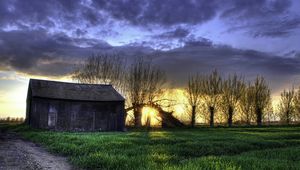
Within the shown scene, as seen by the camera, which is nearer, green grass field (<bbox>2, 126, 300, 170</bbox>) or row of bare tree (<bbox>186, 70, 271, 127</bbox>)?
green grass field (<bbox>2, 126, 300, 170</bbox>)

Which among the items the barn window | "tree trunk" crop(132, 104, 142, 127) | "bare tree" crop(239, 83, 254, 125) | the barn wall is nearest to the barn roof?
the barn wall

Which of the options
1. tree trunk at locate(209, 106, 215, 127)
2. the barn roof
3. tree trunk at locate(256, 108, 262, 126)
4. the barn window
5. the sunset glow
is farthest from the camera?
tree trunk at locate(256, 108, 262, 126)

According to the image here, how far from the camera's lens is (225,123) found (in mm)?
72062

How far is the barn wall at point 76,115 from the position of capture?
154 feet

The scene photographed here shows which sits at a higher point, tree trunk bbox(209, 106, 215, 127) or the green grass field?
tree trunk bbox(209, 106, 215, 127)

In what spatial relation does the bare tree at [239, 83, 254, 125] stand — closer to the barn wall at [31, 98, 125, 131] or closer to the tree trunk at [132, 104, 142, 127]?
the tree trunk at [132, 104, 142, 127]

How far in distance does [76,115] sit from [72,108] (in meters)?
1.06

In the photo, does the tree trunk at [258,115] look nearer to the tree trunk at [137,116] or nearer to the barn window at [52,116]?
the tree trunk at [137,116]

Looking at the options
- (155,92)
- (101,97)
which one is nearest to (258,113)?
(155,92)

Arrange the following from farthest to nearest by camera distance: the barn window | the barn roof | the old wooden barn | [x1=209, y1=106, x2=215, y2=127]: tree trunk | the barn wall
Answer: [x1=209, y1=106, x2=215, y2=127]: tree trunk → the barn roof → the old wooden barn → the barn wall → the barn window

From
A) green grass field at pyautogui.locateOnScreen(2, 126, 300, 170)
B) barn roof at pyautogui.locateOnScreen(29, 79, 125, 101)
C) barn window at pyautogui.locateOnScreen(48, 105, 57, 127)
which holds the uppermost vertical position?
→ barn roof at pyautogui.locateOnScreen(29, 79, 125, 101)

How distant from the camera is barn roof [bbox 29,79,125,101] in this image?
4811cm

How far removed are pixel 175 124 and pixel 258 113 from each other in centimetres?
2342

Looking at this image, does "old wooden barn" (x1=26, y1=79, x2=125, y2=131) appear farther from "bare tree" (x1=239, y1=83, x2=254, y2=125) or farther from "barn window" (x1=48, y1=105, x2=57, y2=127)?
"bare tree" (x1=239, y1=83, x2=254, y2=125)
